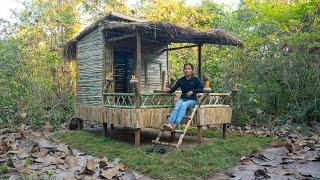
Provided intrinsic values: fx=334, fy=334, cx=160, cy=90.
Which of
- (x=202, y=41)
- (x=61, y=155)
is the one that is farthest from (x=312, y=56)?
(x=61, y=155)

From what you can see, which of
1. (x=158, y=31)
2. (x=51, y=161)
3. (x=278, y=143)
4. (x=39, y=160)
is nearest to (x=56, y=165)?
(x=51, y=161)

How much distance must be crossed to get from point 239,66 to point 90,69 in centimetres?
525

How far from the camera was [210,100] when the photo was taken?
8211 mm

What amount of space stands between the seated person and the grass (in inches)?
29.1

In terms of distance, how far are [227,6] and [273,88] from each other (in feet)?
34.7

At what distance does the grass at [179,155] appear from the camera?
5492 millimetres

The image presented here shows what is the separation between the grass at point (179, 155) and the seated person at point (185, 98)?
0.74 metres

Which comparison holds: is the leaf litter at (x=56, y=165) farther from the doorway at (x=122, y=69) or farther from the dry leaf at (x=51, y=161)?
the doorway at (x=122, y=69)

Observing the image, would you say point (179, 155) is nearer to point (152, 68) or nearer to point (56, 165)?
point (56, 165)

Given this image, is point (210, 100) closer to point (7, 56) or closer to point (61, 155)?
point (61, 155)

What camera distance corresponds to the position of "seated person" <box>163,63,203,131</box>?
24.5 ft

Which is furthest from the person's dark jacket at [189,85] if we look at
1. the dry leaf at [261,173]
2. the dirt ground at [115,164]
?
the dry leaf at [261,173]

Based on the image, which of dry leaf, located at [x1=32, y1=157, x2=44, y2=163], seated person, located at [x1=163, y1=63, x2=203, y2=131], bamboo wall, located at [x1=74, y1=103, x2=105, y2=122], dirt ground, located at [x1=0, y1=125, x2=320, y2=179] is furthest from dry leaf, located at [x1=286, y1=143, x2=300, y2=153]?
dry leaf, located at [x1=32, y1=157, x2=44, y2=163]

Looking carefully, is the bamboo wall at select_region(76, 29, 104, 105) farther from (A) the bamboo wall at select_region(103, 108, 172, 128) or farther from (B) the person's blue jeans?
(B) the person's blue jeans
